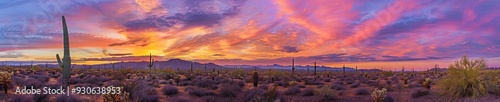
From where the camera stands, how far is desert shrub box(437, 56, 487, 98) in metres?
20.6

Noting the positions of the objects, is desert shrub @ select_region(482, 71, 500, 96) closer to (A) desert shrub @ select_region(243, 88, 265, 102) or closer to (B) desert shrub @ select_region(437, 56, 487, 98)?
(B) desert shrub @ select_region(437, 56, 487, 98)

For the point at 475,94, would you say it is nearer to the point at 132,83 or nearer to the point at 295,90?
the point at 295,90

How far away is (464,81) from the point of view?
2084 centimetres

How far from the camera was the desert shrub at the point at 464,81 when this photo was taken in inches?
810

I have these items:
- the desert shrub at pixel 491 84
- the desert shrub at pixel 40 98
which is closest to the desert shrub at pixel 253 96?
the desert shrub at pixel 40 98

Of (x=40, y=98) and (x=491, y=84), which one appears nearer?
(x=40, y=98)

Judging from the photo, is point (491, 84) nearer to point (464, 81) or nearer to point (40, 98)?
point (464, 81)

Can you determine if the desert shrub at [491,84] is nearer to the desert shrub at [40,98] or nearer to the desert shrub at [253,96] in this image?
the desert shrub at [253,96]

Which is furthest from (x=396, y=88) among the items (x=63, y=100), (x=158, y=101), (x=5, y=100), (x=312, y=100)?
(x=5, y=100)

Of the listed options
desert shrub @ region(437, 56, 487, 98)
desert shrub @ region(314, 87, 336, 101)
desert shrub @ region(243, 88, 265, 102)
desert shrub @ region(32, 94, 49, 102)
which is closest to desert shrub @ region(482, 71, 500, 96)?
desert shrub @ region(437, 56, 487, 98)

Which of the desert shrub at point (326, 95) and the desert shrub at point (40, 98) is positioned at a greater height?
the desert shrub at point (40, 98)

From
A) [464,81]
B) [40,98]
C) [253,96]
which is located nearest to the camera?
[253,96]

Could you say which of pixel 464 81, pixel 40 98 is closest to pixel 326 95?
pixel 464 81

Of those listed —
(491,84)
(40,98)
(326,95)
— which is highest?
(491,84)
